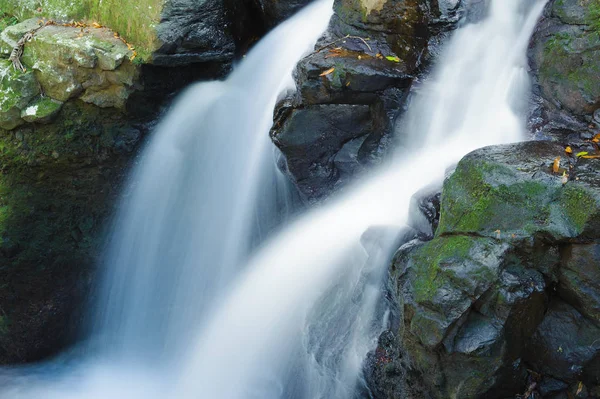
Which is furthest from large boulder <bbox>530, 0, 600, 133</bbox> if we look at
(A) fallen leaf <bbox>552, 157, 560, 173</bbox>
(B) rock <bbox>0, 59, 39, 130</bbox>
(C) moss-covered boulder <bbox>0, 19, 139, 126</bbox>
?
(B) rock <bbox>0, 59, 39, 130</bbox>

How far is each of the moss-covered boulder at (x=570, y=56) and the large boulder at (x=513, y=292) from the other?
105 centimetres

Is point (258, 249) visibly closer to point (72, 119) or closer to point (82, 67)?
point (72, 119)

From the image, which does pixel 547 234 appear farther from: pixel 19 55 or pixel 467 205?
pixel 19 55

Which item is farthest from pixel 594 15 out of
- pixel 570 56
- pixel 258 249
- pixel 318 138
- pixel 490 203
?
pixel 258 249

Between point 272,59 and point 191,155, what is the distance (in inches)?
56.2

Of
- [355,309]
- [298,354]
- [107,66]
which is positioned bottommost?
[298,354]

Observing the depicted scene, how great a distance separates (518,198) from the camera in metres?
2.94

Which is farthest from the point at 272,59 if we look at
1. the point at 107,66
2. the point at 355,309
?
the point at 355,309

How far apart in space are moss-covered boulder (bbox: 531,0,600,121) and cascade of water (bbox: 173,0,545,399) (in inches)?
6.8

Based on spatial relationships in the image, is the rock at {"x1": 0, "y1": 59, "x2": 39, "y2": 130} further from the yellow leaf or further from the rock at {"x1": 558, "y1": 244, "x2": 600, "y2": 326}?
the rock at {"x1": 558, "y1": 244, "x2": 600, "y2": 326}

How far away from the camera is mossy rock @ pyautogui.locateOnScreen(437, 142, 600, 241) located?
9.10ft

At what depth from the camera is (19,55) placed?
566 cm

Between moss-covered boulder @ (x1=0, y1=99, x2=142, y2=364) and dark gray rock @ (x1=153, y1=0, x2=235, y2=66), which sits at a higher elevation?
dark gray rock @ (x1=153, y1=0, x2=235, y2=66)

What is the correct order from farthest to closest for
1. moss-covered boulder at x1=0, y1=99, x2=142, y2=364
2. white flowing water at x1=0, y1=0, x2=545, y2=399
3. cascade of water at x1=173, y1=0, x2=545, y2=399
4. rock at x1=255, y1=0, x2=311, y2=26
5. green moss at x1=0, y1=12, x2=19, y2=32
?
green moss at x1=0, y1=12, x2=19, y2=32 → rock at x1=255, y1=0, x2=311, y2=26 → moss-covered boulder at x1=0, y1=99, x2=142, y2=364 → white flowing water at x1=0, y1=0, x2=545, y2=399 → cascade of water at x1=173, y1=0, x2=545, y2=399
